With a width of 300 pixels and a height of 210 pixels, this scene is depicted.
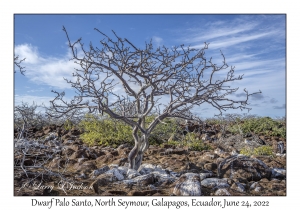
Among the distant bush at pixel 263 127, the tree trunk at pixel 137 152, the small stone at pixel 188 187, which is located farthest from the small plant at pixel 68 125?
the small stone at pixel 188 187

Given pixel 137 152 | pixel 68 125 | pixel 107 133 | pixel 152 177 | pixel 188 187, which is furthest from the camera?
pixel 68 125

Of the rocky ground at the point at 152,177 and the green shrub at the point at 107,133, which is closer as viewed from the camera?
the rocky ground at the point at 152,177

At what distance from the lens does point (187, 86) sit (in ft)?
16.9

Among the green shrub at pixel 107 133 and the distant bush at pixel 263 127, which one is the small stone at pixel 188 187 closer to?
the green shrub at pixel 107 133

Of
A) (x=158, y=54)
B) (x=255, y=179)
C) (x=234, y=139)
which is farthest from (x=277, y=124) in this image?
(x=158, y=54)

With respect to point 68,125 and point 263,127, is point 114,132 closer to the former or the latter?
point 68,125

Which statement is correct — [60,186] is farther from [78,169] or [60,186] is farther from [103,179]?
[78,169]

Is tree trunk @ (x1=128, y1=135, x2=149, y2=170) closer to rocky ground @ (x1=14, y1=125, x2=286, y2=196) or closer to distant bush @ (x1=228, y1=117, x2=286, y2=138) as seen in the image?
rocky ground @ (x1=14, y1=125, x2=286, y2=196)

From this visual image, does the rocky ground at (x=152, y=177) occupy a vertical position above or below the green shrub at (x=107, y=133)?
below

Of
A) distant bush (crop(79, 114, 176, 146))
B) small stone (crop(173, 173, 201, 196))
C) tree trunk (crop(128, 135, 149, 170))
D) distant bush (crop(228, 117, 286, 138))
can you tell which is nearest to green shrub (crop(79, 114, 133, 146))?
distant bush (crop(79, 114, 176, 146))

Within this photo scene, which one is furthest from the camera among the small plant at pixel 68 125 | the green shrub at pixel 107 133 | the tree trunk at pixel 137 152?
the small plant at pixel 68 125

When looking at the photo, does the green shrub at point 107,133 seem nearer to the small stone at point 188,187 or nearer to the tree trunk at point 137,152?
the tree trunk at point 137,152

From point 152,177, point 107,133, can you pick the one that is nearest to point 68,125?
point 107,133

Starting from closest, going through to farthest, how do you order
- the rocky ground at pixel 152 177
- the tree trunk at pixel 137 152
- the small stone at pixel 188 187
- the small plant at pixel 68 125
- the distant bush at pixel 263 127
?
the small stone at pixel 188 187 < the rocky ground at pixel 152 177 < the tree trunk at pixel 137 152 < the small plant at pixel 68 125 < the distant bush at pixel 263 127
